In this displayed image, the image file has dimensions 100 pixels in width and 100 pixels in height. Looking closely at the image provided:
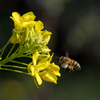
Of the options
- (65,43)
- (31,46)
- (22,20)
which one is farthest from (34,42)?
(65,43)

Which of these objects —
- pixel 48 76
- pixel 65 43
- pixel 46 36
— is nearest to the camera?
pixel 48 76

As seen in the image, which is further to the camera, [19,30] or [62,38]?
[62,38]

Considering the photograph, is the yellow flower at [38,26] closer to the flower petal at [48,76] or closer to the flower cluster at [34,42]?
the flower cluster at [34,42]

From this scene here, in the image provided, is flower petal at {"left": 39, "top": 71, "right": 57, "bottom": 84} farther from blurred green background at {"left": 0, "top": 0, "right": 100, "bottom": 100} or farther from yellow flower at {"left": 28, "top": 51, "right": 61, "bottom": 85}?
blurred green background at {"left": 0, "top": 0, "right": 100, "bottom": 100}

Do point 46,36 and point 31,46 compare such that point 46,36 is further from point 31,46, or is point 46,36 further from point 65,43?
point 65,43

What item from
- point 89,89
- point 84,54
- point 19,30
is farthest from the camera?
point 84,54

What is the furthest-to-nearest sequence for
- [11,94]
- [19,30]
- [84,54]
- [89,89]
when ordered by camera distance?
[84,54], [89,89], [11,94], [19,30]

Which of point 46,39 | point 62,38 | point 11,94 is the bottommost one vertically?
point 11,94
